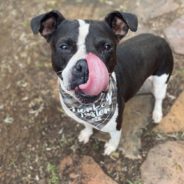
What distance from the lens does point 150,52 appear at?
407 centimetres

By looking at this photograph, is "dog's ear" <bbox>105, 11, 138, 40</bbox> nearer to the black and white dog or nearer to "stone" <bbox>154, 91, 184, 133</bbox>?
the black and white dog

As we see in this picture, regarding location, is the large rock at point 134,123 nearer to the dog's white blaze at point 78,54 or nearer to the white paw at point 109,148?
the white paw at point 109,148

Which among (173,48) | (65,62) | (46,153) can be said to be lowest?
(46,153)

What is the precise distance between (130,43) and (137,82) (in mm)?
341

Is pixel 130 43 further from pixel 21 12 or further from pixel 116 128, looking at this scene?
pixel 21 12

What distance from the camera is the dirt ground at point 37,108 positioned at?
167 inches

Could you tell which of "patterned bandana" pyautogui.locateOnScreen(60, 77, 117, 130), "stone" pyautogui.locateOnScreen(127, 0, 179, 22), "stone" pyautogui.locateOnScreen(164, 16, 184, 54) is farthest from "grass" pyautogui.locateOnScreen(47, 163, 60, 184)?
"stone" pyautogui.locateOnScreen(127, 0, 179, 22)

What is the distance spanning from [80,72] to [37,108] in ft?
5.38

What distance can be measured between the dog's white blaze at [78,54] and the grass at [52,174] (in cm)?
119

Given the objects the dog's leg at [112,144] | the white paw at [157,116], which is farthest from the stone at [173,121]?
the dog's leg at [112,144]

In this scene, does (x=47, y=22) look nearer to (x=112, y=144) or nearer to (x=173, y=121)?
(x=112, y=144)

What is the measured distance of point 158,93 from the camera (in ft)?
14.3

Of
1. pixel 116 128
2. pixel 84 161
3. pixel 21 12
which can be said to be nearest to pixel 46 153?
pixel 84 161

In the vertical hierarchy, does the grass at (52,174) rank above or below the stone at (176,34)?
below
